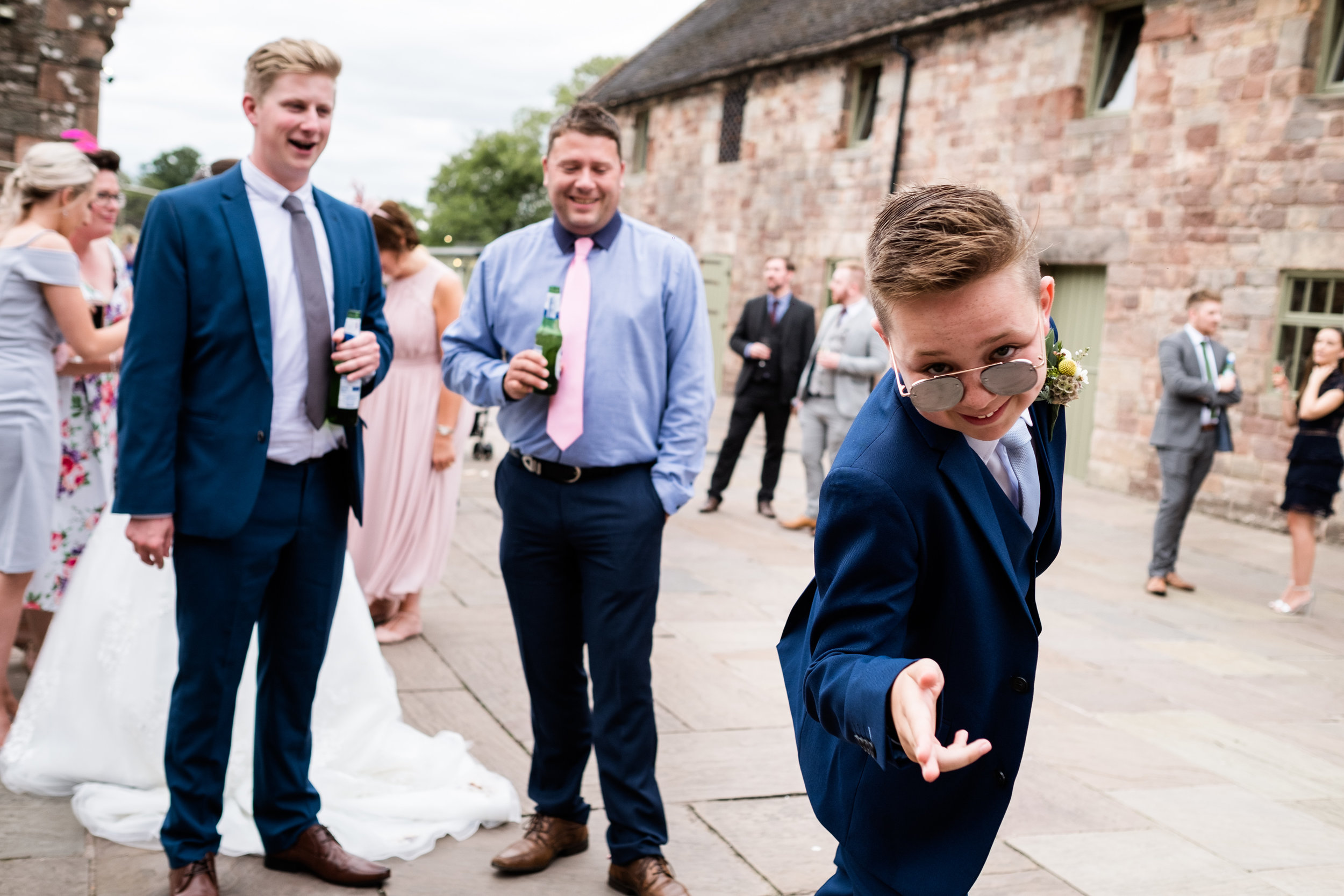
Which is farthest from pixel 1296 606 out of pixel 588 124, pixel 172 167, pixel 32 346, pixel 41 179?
pixel 172 167

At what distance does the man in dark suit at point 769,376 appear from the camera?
34.2ft

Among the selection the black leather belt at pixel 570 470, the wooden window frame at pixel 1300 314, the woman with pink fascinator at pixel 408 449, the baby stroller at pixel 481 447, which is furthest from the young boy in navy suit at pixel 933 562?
the wooden window frame at pixel 1300 314

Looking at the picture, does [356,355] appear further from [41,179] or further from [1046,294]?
[1046,294]

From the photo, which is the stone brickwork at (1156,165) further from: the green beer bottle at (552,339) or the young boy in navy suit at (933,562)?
the young boy in navy suit at (933,562)

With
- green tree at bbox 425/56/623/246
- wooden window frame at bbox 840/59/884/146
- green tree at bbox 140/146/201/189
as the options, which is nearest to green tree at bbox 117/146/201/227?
green tree at bbox 140/146/201/189

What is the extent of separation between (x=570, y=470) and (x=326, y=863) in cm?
133

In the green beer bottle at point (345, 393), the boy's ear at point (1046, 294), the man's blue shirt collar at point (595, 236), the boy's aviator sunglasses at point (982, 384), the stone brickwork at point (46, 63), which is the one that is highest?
the stone brickwork at point (46, 63)

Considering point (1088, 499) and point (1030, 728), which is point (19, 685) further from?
point (1088, 499)

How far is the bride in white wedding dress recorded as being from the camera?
12.1 feet

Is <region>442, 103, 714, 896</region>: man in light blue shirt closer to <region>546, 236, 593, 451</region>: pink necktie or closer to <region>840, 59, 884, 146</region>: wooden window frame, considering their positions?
<region>546, 236, 593, 451</region>: pink necktie

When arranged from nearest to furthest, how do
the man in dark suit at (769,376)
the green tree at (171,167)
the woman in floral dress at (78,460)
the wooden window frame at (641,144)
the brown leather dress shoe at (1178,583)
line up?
the woman in floral dress at (78,460), the brown leather dress shoe at (1178,583), the man in dark suit at (769,376), the wooden window frame at (641,144), the green tree at (171,167)

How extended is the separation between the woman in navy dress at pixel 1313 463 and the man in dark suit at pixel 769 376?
3976 millimetres

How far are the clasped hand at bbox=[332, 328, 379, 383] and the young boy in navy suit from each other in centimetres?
176

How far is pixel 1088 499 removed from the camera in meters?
12.8
